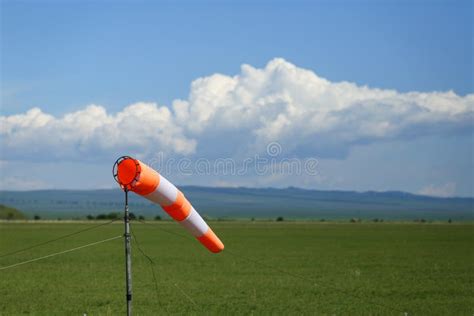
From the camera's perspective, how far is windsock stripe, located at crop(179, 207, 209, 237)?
49.8 ft

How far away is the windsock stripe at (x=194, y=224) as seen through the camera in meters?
15.2

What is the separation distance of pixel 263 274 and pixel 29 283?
1092 centimetres

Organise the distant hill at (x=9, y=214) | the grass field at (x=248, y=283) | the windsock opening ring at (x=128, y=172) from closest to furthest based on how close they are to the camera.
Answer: the windsock opening ring at (x=128, y=172), the grass field at (x=248, y=283), the distant hill at (x=9, y=214)

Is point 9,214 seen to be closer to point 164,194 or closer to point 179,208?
point 179,208

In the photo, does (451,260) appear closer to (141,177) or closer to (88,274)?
(88,274)

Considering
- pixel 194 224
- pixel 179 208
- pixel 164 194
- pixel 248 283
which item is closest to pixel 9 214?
pixel 248 283

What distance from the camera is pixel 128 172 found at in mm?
13906

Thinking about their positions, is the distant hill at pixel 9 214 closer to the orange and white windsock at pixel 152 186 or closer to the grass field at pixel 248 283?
the grass field at pixel 248 283

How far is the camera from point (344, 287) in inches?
1257

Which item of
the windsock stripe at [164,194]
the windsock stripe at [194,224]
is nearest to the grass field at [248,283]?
Answer: the windsock stripe at [194,224]

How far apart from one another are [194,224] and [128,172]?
208 cm

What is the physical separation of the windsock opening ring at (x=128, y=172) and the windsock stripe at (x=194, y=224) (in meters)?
1.67

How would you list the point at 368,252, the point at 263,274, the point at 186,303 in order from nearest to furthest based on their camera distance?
the point at 186,303 < the point at 263,274 < the point at 368,252

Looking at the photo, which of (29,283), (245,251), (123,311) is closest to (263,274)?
(29,283)
